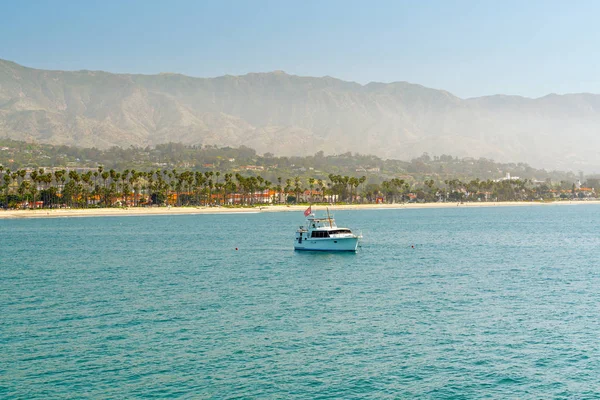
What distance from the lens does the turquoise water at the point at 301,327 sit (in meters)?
35.5

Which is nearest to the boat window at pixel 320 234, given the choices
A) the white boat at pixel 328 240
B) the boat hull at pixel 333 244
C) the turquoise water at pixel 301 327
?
the white boat at pixel 328 240

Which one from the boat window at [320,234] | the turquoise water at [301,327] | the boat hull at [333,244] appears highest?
the boat window at [320,234]

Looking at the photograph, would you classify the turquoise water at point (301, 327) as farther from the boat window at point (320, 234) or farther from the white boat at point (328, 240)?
the boat window at point (320, 234)

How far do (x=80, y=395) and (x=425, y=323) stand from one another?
2497 cm

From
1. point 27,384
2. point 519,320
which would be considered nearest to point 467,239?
point 519,320

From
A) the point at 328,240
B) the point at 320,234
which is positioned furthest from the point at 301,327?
the point at 320,234

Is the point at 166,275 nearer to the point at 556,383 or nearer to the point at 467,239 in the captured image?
the point at 556,383

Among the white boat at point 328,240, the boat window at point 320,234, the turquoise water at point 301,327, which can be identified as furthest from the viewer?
the boat window at point 320,234

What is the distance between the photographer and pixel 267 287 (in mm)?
67438

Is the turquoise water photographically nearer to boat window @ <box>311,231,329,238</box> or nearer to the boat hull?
the boat hull

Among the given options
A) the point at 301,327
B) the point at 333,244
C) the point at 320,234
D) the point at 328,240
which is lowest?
the point at 301,327

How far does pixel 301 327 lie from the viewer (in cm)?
4797

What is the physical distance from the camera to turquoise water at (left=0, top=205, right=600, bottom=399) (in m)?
35.5

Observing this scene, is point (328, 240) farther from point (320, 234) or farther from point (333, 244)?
point (320, 234)
